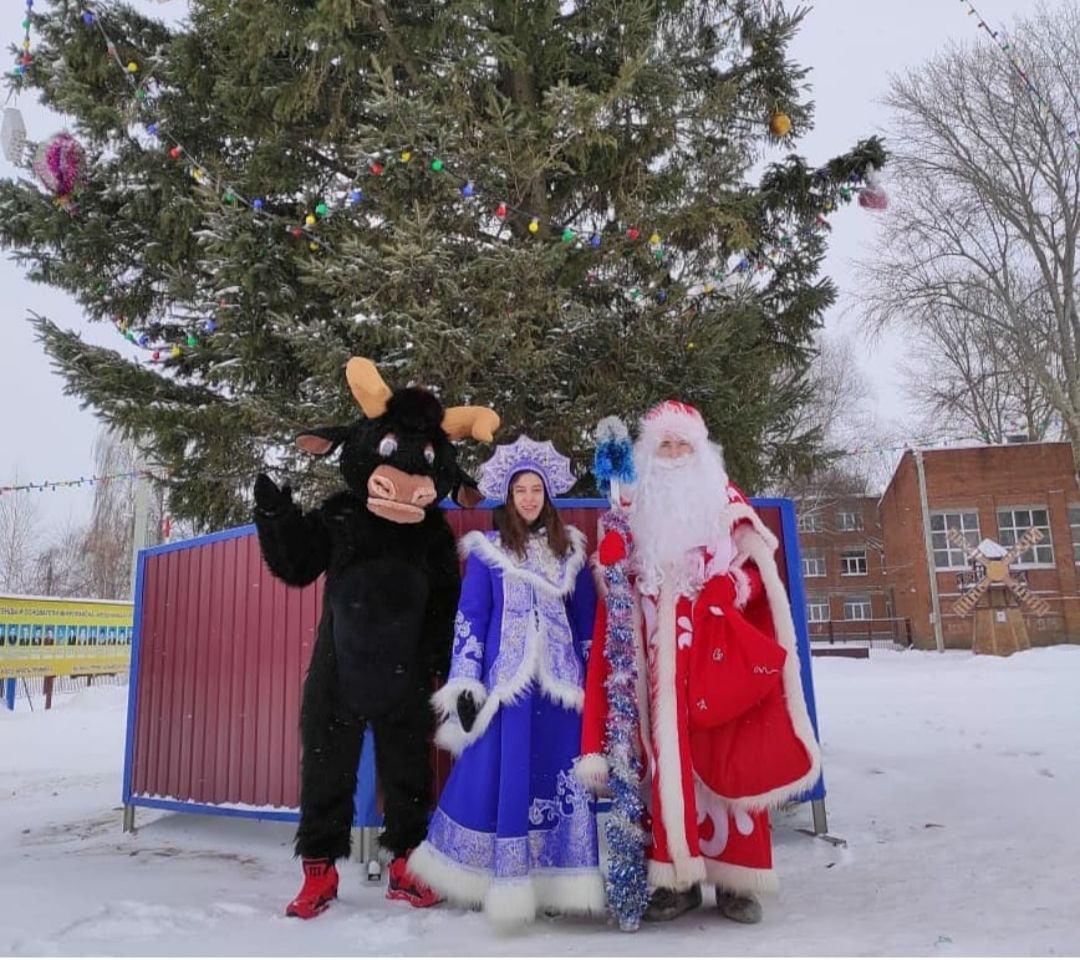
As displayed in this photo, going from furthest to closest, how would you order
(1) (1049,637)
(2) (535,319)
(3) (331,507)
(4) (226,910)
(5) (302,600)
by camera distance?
(1) (1049,637) → (2) (535,319) → (5) (302,600) → (3) (331,507) → (4) (226,910)

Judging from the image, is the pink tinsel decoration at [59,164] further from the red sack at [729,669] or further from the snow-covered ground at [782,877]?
the red sack at [729,669]

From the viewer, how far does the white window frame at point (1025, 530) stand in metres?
24.3

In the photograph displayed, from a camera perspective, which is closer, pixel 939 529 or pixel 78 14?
pixel 78 14

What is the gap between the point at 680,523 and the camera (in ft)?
11.2

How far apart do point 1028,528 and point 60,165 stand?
26263mm

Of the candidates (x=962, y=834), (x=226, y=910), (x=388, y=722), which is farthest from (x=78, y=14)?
(x=962, y=834)

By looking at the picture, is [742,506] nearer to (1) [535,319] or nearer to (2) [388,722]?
(2) [388,722]

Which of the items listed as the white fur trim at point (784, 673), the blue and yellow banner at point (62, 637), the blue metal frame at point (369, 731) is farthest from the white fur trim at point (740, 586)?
the blue and yellow banner at point (62, 637)

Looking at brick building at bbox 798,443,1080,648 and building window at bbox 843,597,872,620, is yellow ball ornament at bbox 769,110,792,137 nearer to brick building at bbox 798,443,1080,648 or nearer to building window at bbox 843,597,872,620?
brick building at bbox 798,443,1080,648

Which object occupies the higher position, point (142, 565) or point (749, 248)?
point (749, 248)

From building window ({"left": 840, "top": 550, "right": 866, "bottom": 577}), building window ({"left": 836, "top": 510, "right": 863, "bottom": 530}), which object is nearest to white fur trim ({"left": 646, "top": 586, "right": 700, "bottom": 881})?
building window ({"left": 836, "top": 510, "right": 863, "bottom": 530})

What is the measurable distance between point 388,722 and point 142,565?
114 inches

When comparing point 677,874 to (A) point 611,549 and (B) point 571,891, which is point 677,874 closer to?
(B) point 571,891

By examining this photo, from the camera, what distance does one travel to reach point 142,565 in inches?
220
